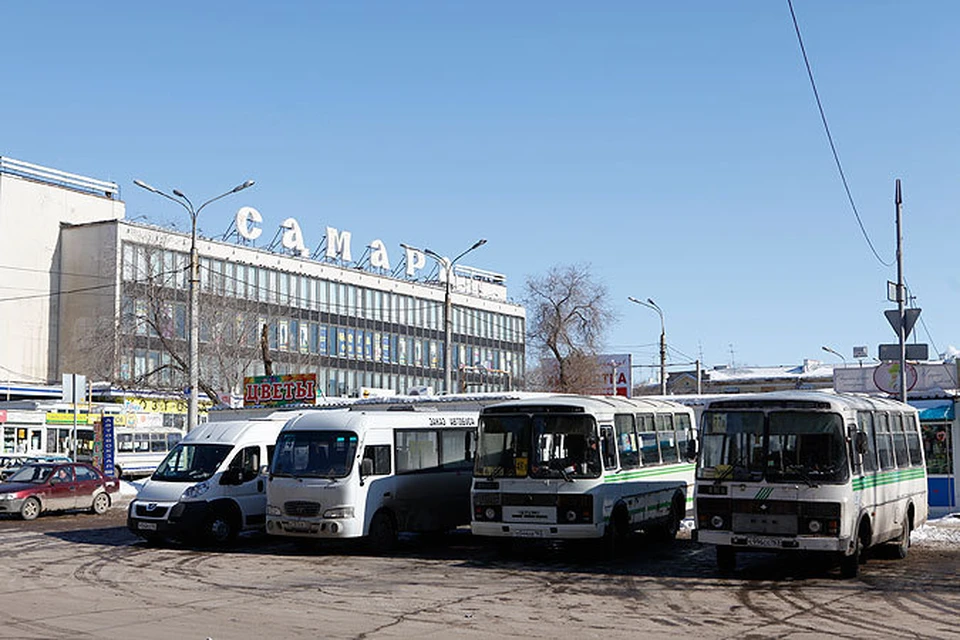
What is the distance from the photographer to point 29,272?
263 feet

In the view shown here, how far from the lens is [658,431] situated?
76.9 ft

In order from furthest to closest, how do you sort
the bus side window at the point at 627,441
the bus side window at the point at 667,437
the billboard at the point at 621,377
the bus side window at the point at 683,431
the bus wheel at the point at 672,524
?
the billboard at the point at 621,377 → the bus side window at the point at 683,431 → the bus side window at the point at 667,437 → the bus wheel at the point at 672,524 → the bus side window at the point at 627,441

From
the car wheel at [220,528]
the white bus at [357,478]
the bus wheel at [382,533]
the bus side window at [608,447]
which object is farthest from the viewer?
the car wheel at [220,528]

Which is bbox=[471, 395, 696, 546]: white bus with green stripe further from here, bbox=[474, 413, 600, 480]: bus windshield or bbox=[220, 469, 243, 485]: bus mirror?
bbox=[220, 469, 243, 485]: bus mirror

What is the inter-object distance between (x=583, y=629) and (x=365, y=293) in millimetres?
82043

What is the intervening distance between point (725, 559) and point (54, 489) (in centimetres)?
2016

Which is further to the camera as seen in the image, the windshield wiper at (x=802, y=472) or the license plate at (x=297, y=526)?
the license plate at (x=297, y=526)

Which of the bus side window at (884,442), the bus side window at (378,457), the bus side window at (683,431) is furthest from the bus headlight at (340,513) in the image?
the bus side window at (884,442)

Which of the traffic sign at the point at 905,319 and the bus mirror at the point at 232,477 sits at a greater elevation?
the traffic sign at the point at 905,319

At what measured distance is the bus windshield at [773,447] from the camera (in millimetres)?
17125

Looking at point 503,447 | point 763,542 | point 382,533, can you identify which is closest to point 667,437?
point 503,447

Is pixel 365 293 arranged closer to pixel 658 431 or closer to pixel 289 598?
pixel 658 431

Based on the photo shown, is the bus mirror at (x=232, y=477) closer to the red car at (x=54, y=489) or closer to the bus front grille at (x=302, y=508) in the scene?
the bus front grille at (x=302, y=508)

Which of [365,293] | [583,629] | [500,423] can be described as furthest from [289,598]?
[365,293]
